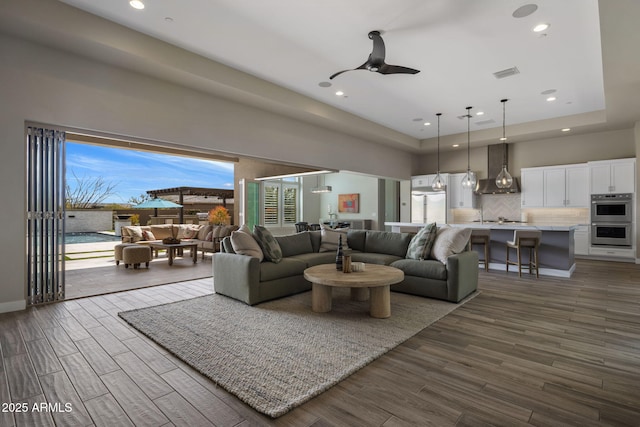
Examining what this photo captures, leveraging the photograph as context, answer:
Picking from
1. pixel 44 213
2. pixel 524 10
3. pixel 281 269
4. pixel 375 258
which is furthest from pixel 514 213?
pixel 44 213

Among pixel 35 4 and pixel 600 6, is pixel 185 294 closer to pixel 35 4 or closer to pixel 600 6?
pixel 35 4

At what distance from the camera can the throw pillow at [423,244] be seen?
183 inches

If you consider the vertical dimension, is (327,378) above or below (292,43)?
below

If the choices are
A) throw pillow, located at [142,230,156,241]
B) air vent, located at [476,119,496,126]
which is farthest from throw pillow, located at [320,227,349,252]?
throw pillow, located at [142,230,156,241]

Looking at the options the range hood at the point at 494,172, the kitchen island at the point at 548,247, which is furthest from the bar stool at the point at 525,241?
the range hood at the point at 494,172

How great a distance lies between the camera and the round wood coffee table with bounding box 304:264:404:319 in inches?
132

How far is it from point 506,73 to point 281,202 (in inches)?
299

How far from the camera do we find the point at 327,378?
88.0 inches

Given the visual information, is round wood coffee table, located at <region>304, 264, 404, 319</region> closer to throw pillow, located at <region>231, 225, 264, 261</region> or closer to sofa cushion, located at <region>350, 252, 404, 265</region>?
throw pillow, located at <region>231, 225, 264, 261</region>

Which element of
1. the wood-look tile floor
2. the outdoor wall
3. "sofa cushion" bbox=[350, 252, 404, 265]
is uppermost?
the outdoor wall

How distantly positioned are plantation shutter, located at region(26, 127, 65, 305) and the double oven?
10.1 metres

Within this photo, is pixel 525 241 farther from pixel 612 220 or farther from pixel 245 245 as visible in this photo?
pixel 245 245

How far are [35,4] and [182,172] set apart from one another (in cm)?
1842

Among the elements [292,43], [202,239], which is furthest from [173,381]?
[202,239]
